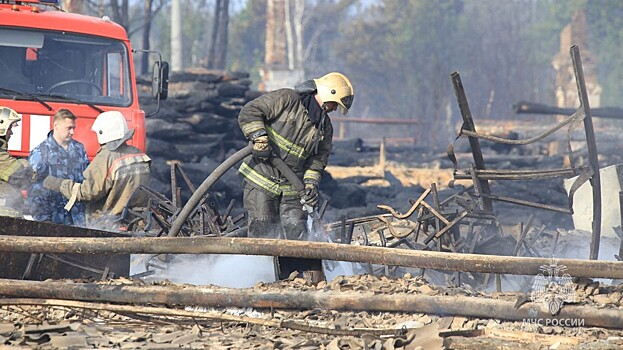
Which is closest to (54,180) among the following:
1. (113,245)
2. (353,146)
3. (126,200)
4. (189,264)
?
(126,200)

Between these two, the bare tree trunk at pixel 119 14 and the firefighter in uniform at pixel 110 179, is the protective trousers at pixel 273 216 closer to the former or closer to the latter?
the firefighter in uniform at pixel 110 179

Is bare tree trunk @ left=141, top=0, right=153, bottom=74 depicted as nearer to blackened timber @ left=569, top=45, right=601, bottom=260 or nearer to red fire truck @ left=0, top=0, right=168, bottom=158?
red fire truck @ left=0, top=0, right=168, bottom=158

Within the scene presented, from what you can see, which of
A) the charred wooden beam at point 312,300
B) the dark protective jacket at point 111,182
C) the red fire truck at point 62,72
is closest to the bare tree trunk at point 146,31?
the red fire truck at point 62,72

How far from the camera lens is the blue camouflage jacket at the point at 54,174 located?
9.45 meters

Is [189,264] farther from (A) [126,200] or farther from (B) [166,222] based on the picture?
(A) [126,200]

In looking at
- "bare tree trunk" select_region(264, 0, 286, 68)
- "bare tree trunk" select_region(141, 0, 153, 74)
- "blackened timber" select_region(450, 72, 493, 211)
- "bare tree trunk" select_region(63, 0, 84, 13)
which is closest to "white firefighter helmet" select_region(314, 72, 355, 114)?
"blackened timber" select_region(450, 72, 493, 211)

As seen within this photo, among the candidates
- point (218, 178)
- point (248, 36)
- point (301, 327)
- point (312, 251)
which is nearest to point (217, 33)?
point (248, 36)

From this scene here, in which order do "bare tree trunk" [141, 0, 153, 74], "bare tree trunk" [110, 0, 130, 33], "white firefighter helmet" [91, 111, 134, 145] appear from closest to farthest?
"white firefighter helmet" [91, 111, 134, 145] < "bare tree trunk" [110, 0, 130, 33] < "bare tree trunk" [141, 0, 153, 74]

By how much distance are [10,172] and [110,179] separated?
0.83m

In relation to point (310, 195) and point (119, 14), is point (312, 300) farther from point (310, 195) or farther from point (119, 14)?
point (119, 14)

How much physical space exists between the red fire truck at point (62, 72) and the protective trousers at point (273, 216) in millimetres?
2793

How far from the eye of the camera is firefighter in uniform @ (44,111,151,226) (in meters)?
9.31

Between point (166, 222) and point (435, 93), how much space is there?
25.6 meters

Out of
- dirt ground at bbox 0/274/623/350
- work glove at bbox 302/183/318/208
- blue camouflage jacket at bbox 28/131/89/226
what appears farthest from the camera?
blue camouflage jacket at bbox 28/131/89/226
